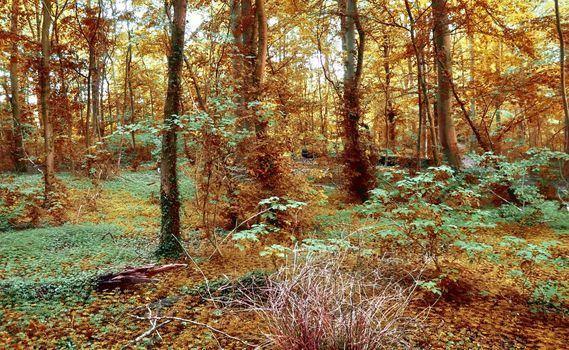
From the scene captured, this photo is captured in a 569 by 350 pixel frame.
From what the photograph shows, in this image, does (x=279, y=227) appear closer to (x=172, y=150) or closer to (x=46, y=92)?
(x=172, y=150)

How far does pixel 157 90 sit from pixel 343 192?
14172 mm

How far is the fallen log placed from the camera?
454cm

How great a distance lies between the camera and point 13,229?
7945 mm

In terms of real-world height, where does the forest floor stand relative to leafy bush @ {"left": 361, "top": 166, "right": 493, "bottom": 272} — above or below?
below

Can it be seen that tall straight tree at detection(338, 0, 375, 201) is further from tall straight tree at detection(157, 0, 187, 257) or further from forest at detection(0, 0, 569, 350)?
tall straight tree at detection(157, 0, 187, 257)

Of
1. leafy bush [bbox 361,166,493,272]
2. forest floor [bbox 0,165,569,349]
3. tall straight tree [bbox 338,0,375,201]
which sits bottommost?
forest floor [bbox 0,165,569,349]

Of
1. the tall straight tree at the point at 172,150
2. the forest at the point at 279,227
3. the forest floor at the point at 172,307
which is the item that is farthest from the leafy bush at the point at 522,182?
the tall straight tree at the point at 172,150

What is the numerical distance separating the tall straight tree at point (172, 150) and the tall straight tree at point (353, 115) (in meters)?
5.14

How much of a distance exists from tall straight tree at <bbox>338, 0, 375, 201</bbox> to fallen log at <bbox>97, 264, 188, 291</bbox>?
20.7 ft

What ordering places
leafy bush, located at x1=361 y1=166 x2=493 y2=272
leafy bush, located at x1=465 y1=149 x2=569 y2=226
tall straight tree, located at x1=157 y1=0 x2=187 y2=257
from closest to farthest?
1. leafy bush, located at x1=361 y1=166 x2=493 y2=272
2. tall straight tree, located at x1=157 y1=0 x2=187 y2=257
3. leafy bush, located at x1=465 y1=149 x2=569 y2=226

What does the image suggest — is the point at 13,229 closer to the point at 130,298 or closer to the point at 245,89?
the point at 130,298

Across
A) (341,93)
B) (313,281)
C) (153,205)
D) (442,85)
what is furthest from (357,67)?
(313,281)

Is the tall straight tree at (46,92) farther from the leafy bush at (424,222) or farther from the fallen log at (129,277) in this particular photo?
the leafy bush at (424,222)

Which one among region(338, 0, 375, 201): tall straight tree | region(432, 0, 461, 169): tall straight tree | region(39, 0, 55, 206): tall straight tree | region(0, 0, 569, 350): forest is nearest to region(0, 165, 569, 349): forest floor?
region(0, 0, 569, 350): forest
